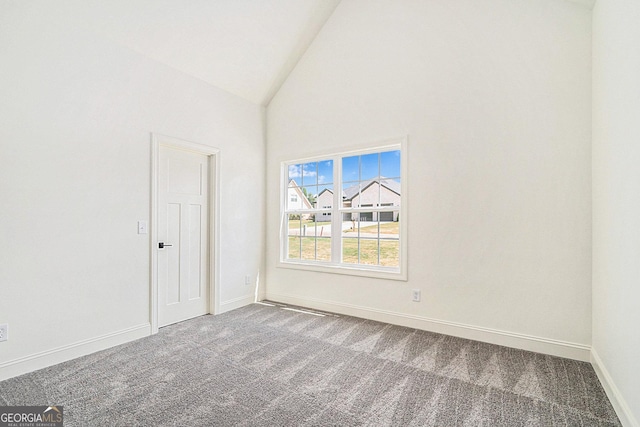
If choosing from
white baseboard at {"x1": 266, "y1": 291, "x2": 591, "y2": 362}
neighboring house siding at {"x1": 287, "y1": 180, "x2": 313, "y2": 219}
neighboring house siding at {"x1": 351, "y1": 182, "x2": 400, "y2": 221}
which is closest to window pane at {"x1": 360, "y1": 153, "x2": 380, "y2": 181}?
neighboring house siding at {"x1": 351, "y1": 182, "x2": 400, "y2": 221}

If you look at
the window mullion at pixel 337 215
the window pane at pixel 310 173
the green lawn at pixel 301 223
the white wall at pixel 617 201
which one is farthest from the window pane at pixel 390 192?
the white wall at pixel 617 201

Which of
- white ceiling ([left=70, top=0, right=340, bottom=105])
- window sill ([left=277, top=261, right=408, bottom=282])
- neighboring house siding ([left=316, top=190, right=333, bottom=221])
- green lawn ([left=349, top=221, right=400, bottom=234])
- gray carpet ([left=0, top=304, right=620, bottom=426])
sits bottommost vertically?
gray carpet ([left=0, top=304, right=620, bottom=426])

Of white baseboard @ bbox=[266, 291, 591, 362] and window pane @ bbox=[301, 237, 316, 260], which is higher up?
window pane @ bbox=[301, 237, 316, 260]

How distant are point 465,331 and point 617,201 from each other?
1708 mm

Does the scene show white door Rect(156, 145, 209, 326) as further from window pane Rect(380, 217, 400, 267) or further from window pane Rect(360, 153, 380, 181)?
window pane Rect(380, 217, 400, 267)

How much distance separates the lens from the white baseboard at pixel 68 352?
225 centimetres

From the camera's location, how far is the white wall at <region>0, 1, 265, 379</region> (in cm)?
226

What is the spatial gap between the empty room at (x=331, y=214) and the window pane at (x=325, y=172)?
0.15m

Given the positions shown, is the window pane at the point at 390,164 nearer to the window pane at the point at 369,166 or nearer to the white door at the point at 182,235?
the window pane at the point at 369,166

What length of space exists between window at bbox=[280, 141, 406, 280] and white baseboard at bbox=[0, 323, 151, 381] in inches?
77.1

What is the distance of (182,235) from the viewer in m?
3.52

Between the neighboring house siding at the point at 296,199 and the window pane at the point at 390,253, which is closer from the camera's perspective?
the window pane at the point at 390,253

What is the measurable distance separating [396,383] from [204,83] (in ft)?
12.3

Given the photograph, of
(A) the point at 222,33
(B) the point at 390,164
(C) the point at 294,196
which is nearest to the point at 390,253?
(B) the point at 390,164
